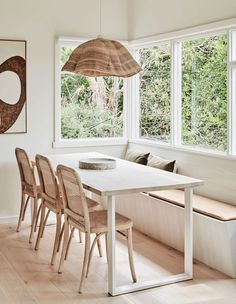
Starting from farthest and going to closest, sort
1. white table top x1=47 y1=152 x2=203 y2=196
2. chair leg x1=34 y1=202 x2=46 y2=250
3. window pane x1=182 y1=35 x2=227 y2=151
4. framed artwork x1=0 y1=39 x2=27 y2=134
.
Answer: framed artwork x1=0 y1=39 x2=27 y2=134 < window pane x1=182 y1=35 x2=227 y2=151 < chair leg x1=34 y1=202 x2=46 y2=250 < white table top x1=47 y1=152 x2=203 y2=196

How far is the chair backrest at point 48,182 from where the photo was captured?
4.20 metres

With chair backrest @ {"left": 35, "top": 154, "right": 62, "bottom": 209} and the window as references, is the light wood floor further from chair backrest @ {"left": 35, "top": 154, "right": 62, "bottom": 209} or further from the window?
the window

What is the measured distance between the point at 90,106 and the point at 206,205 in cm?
242

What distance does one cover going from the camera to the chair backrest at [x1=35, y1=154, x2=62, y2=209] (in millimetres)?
4199

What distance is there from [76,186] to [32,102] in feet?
7.97

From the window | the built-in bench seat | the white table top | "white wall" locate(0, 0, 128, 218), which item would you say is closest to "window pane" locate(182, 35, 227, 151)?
the window

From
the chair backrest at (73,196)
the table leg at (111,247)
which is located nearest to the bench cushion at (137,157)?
the chair backrest at (73,196)

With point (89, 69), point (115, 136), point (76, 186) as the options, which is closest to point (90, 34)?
point (115, 136)

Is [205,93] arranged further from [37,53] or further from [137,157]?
[37,53]

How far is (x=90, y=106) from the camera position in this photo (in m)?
6.25

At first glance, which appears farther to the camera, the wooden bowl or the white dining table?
the wooden bowl

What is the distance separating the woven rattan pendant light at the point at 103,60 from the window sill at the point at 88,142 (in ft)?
6.56

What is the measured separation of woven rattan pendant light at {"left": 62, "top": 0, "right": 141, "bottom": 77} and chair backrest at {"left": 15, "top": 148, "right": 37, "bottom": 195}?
1.20 metres

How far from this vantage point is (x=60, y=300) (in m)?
3.46
